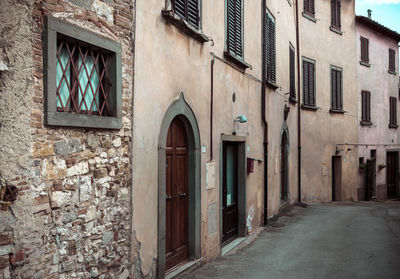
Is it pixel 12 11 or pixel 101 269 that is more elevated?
pixel 12 11

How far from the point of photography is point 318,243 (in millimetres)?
8883

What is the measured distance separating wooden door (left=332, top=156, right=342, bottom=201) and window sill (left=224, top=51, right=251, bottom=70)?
1001 centimetres

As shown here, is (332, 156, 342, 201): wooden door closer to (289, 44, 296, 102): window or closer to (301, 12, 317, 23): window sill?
(289, 44, 296, 102): window

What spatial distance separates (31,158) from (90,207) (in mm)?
920

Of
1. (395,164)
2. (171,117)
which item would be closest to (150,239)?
(171,117)

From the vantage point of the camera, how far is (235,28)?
8.52 metres

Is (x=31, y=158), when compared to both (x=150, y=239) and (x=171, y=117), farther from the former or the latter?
(x=171, y=117)

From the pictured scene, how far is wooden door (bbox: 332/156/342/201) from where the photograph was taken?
58.1 ft

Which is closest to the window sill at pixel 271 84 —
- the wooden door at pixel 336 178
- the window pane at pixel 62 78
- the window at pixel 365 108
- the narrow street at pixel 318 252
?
the narrow street at pixel 318 252

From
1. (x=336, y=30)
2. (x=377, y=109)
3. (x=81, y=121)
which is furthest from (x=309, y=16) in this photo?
(x=81, y=121)

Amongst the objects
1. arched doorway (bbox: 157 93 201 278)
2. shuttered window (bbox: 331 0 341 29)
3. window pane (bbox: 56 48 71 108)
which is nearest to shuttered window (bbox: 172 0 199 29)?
arched doorway (bbox: 157 93 201 278)

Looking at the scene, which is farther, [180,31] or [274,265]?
[274,265]

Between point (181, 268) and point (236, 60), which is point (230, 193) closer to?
point (236, 60)

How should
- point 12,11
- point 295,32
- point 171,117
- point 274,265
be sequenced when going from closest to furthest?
point 12,11, point 171,117, point 274,265, point 295,32
